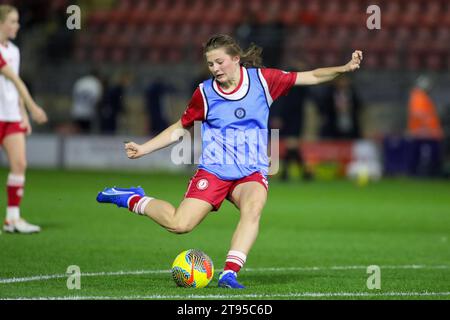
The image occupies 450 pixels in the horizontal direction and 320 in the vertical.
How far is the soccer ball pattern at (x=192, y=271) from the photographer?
27.2ft

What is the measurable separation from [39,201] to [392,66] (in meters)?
11.5

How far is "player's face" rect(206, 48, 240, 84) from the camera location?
8633 millimetres

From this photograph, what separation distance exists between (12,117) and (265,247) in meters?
3.05

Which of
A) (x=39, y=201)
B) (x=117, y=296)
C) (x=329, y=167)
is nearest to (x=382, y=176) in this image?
(x=329, y=167)

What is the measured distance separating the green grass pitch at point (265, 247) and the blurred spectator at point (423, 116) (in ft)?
13.2

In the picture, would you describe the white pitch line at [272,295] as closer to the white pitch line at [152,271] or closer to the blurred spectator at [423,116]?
the white pitch line at [152,271]

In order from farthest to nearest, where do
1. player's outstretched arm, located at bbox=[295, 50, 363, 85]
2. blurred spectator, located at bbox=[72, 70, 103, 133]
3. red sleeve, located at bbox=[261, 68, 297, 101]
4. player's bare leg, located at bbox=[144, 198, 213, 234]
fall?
blurred spectator, located at bbox=[72, 70, 103, 133]
red sleeve, located at bbox=[261, 68, 297, 101]
player's outstretched arm, located at bbox=[295, 50, 363, 85]
player's bare leg, located at bbox=[144, 198, 213, 234]

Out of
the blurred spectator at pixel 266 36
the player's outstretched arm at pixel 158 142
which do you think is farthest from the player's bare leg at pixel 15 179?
the blurred spectator at pixel 266 36

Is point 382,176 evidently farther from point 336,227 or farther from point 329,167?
point 336,227

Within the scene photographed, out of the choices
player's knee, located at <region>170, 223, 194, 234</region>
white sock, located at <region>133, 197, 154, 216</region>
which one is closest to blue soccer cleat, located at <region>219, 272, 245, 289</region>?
player's knee, located at <region>170, 223, 194, 234</region>

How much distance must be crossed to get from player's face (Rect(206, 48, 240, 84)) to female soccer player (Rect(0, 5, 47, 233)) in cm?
366

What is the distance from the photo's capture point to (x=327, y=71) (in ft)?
29.3

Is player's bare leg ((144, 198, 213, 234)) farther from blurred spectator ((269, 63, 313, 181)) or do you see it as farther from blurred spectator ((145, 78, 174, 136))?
blurred spectator ((145, 78, 174, 136))

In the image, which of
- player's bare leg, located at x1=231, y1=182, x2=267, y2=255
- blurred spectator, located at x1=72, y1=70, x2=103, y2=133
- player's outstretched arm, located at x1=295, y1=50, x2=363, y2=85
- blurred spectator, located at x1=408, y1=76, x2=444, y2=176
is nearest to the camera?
player's bare leg, located at x1=231, y1=182, x2=267, y2=255
